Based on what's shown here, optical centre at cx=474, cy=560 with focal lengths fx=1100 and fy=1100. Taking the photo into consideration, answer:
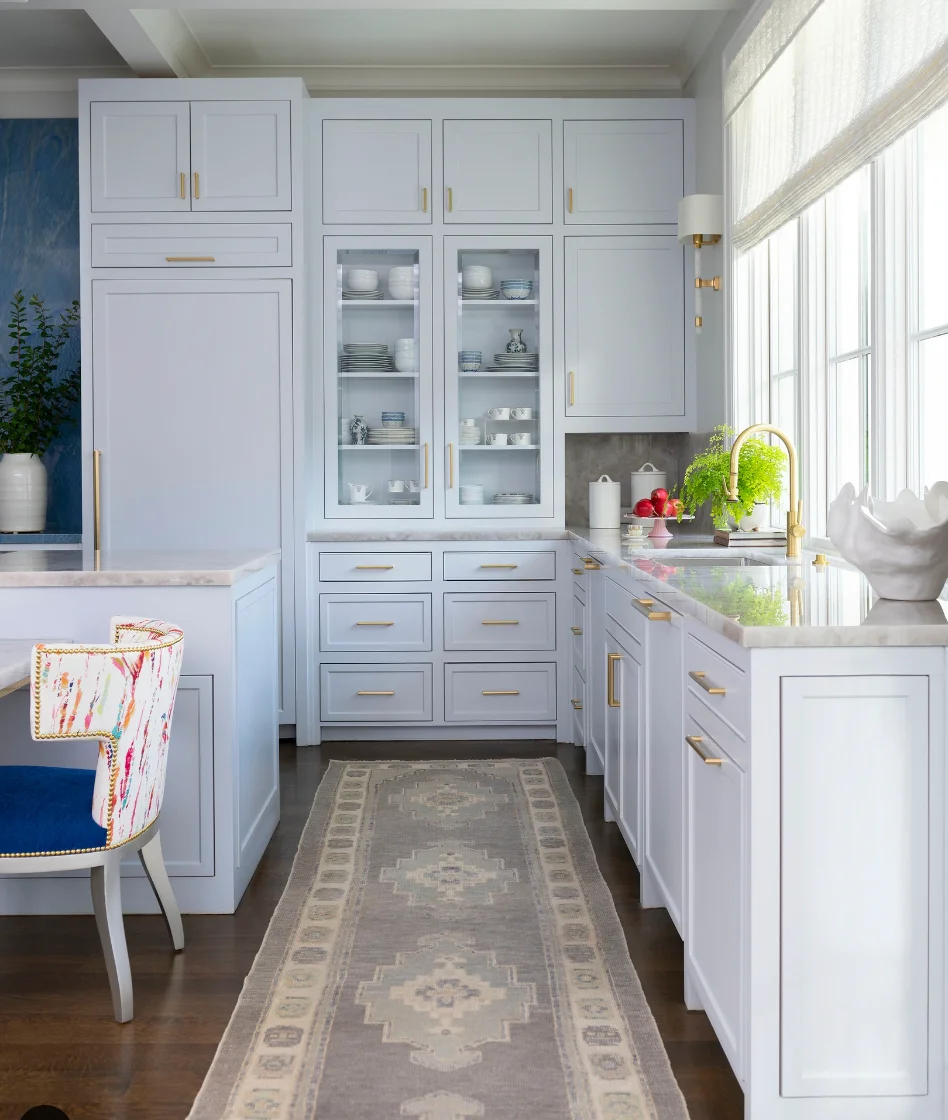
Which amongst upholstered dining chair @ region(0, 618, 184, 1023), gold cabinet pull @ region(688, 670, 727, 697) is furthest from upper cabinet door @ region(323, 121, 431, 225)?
gold cabinet pull @ region(688, 670, 727, 697)

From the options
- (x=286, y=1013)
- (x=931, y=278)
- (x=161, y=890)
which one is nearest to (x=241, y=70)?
(x=931, y=278)

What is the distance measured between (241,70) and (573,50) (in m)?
1.52

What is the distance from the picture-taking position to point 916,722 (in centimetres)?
Result: 167

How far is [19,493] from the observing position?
4863 millimetres

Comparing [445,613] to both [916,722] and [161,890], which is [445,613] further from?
[916,722]

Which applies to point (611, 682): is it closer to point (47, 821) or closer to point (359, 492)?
point (47, 821)

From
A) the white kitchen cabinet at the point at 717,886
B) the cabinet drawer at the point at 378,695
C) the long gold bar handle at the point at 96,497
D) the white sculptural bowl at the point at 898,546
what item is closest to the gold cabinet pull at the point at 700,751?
the white kitchen cabinet at the point at 717,886

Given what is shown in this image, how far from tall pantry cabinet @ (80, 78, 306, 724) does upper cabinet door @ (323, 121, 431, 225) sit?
0.20 metres

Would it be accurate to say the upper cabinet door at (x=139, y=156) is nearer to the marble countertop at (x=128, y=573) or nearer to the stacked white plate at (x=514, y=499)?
the stacked white plate at (x=514, y=499)

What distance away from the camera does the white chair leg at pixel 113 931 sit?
2186 millimetres

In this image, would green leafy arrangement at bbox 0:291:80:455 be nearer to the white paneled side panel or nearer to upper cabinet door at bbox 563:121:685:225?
upper cabinet door at bbox 563:121:685:225

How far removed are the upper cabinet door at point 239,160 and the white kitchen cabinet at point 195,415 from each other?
1.11 feet

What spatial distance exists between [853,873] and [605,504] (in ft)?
9.95

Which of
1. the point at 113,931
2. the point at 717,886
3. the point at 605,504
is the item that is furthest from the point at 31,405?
the point at 717,886
